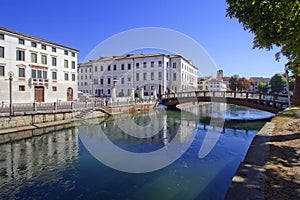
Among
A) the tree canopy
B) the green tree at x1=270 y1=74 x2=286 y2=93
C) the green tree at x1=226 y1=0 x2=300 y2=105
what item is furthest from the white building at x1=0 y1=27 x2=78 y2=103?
the green tree at x1=270 y1=74 x2=286 y2=93

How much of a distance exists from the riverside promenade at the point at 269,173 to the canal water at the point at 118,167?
4.70 ft

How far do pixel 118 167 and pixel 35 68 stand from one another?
23049 millimetres

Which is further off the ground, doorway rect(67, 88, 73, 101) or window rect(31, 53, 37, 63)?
window rect(31, 53, 37, 63)

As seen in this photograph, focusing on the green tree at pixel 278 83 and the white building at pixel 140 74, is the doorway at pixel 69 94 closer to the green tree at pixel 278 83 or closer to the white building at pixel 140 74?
the white building at pixel 140 74

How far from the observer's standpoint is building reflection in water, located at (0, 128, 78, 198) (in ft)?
23.3

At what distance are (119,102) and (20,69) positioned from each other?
13124mm

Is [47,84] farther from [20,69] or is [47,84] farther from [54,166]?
[54,166]

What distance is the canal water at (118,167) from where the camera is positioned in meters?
6.04

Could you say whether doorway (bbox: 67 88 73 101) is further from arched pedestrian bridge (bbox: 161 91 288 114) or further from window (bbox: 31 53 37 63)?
arched pedestrian bridge (bbox: 161 91 288 114)

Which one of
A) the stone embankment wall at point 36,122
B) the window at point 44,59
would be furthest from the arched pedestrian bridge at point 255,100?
the window at point 44,59

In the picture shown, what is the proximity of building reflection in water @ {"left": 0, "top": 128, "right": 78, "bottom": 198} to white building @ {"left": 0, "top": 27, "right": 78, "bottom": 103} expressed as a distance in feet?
44.4

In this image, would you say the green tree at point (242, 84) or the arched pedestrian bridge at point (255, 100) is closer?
the arched pedestrian bridge at point (255, 100)

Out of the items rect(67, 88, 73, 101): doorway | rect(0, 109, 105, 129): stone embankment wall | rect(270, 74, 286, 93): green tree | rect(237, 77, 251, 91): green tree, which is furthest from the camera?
rect(237, 77, 251, 91): green tree

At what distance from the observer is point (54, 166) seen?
8.20 metres
